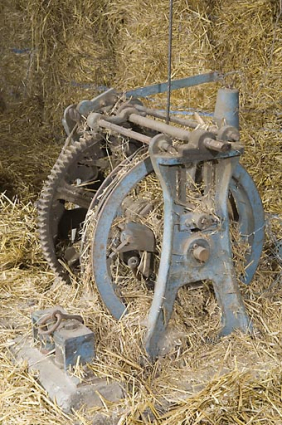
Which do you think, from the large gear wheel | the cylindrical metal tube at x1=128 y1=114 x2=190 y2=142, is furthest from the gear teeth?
the cylindrical metal tube at x1=128 y1=114 x2=190 y2=142

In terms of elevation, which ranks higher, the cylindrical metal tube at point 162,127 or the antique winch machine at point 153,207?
the cylindrical metal tube at point 162,127

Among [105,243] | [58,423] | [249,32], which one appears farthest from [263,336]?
[249,32]

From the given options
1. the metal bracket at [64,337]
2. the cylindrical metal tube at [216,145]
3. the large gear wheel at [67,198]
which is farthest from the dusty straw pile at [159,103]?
the cylindrical metal tube at [216,145]

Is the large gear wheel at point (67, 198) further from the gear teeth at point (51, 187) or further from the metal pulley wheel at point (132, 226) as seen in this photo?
the metal pulley wheel at point (132, 226)

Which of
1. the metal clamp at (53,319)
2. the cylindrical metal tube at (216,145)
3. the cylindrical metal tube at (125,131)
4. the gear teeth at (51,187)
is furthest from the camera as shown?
the gear teeth at (51,187)

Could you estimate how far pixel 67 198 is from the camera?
376 cm

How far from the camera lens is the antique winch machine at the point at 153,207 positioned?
324 centimetres

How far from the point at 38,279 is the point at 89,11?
247 cm

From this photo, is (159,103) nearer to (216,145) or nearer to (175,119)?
(175,119)

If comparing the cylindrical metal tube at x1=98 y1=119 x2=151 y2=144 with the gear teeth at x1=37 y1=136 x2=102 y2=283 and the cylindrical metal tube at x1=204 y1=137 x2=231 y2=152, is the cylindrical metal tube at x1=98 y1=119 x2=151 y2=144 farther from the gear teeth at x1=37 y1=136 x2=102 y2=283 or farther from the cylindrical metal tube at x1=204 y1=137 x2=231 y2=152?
the cylindrical metal tube at x1=204 y1=137 x2=231 y2=152

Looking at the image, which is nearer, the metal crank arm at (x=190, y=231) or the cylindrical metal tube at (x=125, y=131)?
the metal crank arm at (x=190, y=231)

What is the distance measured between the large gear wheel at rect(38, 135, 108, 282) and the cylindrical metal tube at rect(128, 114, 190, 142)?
24 cm

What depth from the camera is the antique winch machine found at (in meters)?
3.24

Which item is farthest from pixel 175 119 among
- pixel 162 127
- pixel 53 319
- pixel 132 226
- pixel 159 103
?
pixel 159 103
